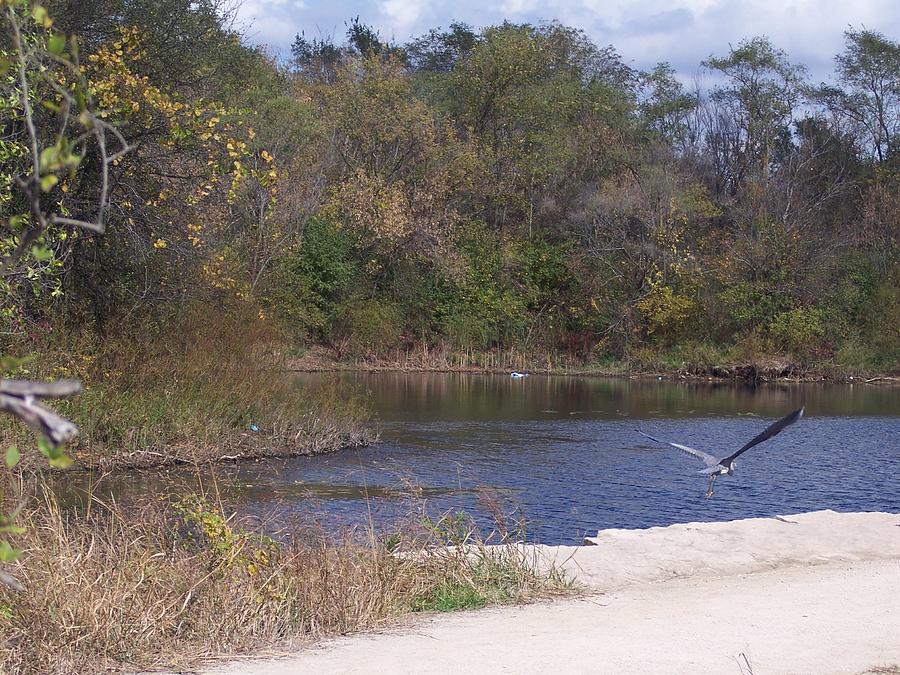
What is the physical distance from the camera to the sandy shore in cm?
687

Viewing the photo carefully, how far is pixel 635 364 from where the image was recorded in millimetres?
46344

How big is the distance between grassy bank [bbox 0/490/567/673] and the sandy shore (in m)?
0.38

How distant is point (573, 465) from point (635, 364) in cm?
2567

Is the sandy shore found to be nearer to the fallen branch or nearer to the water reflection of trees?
the fallen branch

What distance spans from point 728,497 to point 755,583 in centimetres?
909

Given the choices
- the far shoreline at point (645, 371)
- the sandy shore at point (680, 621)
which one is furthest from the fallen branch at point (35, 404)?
the far shoreline at point (645, 371)

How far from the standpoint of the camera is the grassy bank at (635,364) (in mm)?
44094

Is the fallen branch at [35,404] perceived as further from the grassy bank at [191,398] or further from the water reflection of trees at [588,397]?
the water reflection of trees at [588,397]

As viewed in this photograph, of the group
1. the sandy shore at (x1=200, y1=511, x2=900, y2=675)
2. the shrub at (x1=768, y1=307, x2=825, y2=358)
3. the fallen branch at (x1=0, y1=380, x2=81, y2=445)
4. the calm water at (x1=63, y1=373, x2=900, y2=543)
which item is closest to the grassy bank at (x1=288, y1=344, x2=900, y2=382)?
the shrub at (x1=768, y1=307, x2=825, y2=358)

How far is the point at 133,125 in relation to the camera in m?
16.1

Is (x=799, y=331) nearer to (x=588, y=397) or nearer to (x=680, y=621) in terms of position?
(x=588, y=397)

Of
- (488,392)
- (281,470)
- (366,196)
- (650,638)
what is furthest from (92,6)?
(366,196)

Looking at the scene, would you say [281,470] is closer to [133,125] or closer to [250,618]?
[133,125]

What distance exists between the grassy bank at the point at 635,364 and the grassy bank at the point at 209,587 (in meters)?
33.9
